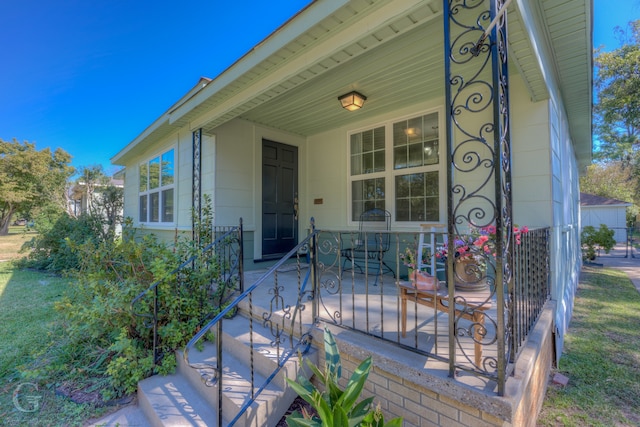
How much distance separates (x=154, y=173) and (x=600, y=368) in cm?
769

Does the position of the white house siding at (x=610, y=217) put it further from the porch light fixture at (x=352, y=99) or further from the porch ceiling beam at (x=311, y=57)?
the porch ceiling beam at (x=311, y=57)

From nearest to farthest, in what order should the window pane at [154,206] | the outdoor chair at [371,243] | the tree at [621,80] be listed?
the outdoor chair at [371,243] → the window pane at [154,206] → the tree at [621,80]

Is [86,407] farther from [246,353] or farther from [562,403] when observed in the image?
[562,403]

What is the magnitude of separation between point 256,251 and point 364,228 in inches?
71.4

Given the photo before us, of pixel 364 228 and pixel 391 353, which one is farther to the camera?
A: pixel 364 228

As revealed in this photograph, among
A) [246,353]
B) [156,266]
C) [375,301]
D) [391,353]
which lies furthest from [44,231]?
[391,353]

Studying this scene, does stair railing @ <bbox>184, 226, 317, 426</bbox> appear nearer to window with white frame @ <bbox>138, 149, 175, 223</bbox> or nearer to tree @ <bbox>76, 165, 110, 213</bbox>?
window with white frame @ <bbox>138, 149, 175, 223</bbox>

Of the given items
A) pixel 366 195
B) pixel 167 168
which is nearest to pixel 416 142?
pixel 366 195

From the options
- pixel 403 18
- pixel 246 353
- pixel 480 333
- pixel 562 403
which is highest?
pixel 403 18

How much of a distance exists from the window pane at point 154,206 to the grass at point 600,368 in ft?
22.2

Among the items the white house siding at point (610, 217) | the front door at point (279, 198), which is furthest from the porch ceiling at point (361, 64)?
the white house siding at point (610, 217)

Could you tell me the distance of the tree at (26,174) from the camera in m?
16.9

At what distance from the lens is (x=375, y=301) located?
9.47 feet

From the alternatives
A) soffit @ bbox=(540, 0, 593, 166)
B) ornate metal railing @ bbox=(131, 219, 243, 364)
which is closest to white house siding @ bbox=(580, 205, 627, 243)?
soffit @ bbox=(540, 0, 593, 166)
